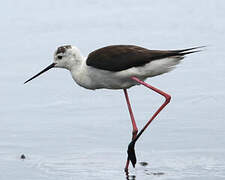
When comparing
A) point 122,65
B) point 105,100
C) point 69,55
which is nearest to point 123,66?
point 122,65

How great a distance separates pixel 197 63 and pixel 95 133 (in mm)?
3350

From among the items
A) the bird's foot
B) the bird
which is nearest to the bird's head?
the bird

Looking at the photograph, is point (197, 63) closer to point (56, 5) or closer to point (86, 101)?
point (86, 101)

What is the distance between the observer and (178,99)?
10039mm

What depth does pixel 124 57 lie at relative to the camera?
8070 mm

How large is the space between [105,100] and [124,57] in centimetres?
221

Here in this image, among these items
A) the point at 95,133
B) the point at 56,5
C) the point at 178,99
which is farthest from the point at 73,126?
the point at 56,5

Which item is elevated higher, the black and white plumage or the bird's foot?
the black and white plumage

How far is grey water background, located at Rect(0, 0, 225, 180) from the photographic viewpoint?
7.84m

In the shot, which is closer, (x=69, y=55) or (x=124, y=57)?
(x=124, y=57)

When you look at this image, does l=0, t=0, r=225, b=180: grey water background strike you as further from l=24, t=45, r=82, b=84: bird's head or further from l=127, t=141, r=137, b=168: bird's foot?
l=24, t=45, r=82, b=84: bird's head

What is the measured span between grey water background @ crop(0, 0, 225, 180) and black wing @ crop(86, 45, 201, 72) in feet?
3.17

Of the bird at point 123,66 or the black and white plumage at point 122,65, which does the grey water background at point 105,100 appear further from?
the black and white plumage at point 122,65

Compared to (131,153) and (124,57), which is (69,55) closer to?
(124,57)
